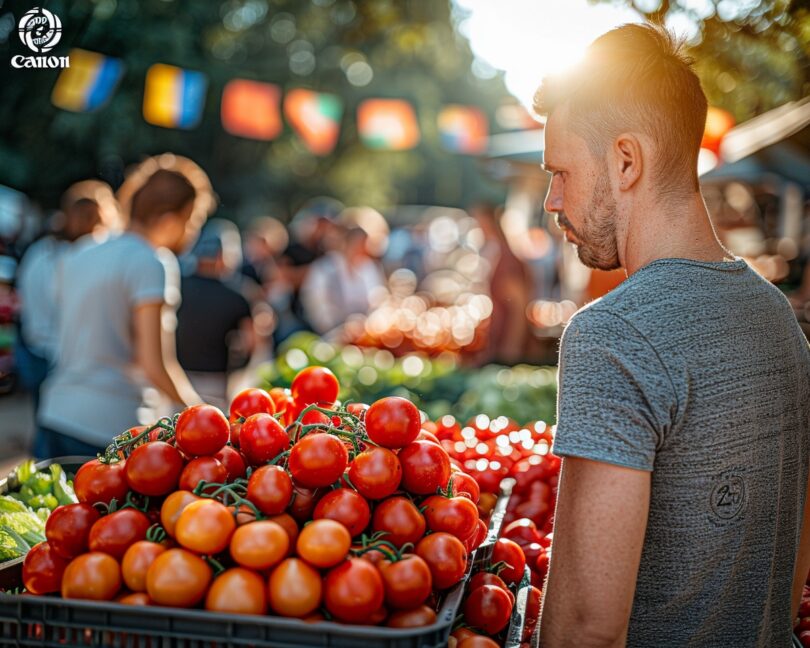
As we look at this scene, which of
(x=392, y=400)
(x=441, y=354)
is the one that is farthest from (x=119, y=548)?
(x=441, y=354)

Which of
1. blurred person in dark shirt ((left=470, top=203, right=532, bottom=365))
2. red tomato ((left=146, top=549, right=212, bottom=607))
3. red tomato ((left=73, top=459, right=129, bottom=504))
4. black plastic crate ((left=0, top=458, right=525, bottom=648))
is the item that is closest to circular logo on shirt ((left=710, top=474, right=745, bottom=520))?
black plastic crate ((left=0, top=458, right=525, bottom=648))

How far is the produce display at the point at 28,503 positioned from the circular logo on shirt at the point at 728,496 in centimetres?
178

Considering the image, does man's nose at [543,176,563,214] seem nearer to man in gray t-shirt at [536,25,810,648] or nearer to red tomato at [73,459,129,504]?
man in gray t-shirt at [536,25,810,648]

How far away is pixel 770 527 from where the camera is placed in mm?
1613

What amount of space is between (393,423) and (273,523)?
0.39m

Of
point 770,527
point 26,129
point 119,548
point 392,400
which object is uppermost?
point 26,129

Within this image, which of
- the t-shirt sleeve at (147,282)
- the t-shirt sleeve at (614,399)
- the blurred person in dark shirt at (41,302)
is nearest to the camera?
the t-shirt sleeve at (614,399)

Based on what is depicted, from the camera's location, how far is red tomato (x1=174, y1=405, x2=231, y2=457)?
1.78 metres

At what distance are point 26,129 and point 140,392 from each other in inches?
400

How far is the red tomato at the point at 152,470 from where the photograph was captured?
5.68 ft

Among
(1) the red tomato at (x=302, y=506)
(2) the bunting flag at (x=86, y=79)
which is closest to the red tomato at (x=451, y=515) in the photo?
(1) the red tomato at (x=302, y=506)

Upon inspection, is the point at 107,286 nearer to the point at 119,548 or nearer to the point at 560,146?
the point at 119,548

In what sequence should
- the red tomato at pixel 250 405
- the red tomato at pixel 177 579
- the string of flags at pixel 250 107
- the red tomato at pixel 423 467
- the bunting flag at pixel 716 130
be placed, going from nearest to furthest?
1. the red tomato at pixel 177 579
2. the red tomato at pixel 423 467
3. the red tomato at pixel 250 405
4. the bunting flag at pixel 716 130
5. the string of flags at pixel 250 107

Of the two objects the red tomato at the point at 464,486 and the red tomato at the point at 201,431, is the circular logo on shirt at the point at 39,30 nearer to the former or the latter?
the red tomato at the point at 201,431
